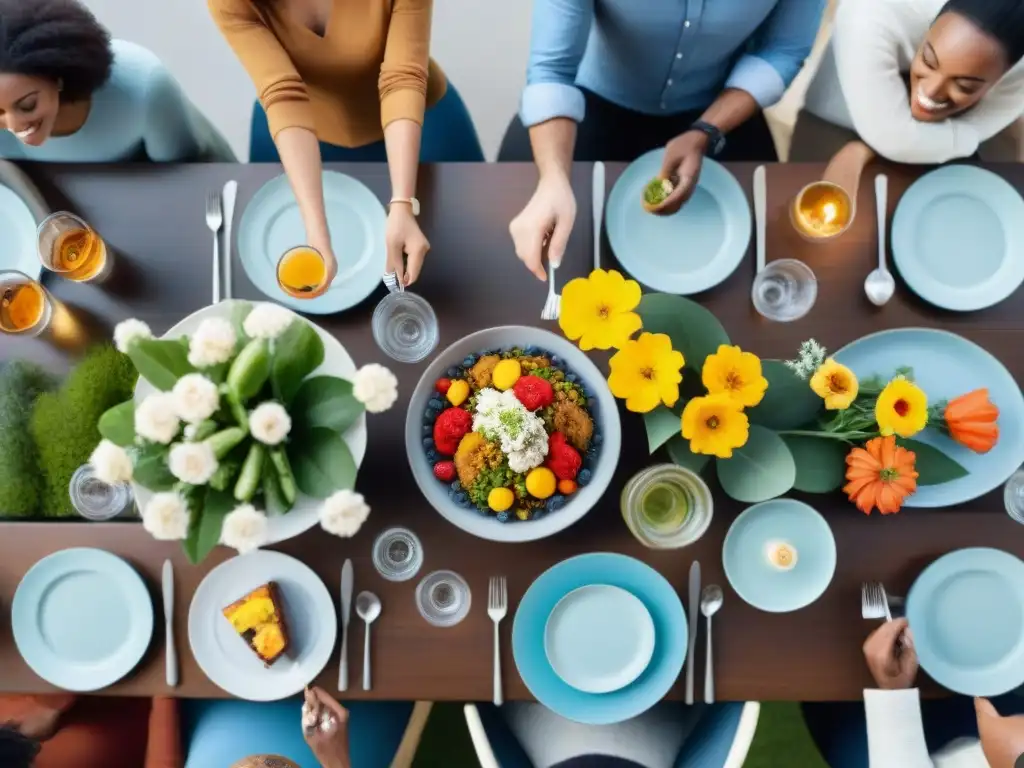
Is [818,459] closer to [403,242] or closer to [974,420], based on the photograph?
[974,420]

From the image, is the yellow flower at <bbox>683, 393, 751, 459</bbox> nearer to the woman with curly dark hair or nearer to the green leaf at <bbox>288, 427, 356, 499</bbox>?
the green leaf at <bbox>288, 427, 356, 499</bbox>

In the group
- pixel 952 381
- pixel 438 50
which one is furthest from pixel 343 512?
pixel 438 50

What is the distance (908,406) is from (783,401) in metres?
0.14

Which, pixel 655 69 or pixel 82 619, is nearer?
pixel 82 619

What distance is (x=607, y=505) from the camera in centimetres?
89

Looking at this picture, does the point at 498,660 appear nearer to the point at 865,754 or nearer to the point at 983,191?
the point at 865,754

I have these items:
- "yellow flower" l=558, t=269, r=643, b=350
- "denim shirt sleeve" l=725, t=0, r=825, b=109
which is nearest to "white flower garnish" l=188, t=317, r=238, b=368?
"yellow flower" l=558, t=269, r=643, b=350

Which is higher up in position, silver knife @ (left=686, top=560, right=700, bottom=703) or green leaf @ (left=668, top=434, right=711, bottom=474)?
green leaf @ (left=668, top=434, right=711, bottom=474)

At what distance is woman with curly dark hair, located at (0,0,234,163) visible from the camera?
2.87 feet

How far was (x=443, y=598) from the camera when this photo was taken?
0.88 m

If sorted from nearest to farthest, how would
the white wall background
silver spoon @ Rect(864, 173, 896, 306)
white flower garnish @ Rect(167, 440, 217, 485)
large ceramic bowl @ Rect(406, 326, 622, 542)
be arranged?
white flower garnish @ Rect(167, 440, 217, 485), large ceramic bowl @ Rect(406, 326, 622, 542), silver spoon @ Rect(864, 173, 896, 306), the white wall background

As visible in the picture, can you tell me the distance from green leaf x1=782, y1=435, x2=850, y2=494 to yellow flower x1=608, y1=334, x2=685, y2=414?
0.25m

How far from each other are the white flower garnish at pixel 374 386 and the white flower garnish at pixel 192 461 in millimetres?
148

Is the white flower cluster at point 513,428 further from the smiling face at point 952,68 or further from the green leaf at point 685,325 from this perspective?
the smiling face at point 952,68
